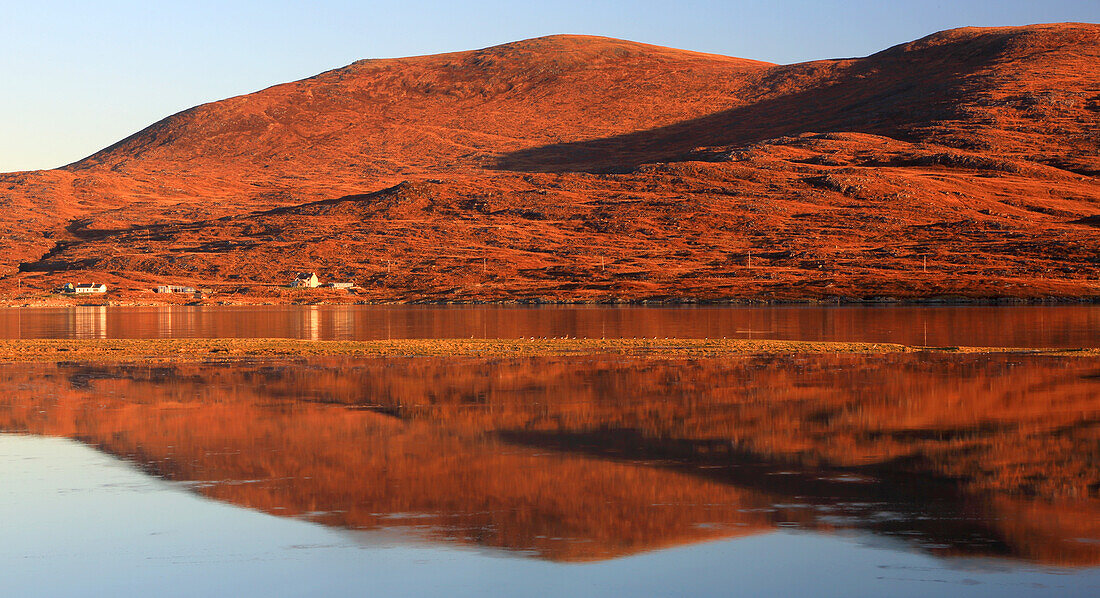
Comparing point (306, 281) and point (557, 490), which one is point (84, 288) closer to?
point (306, 281)

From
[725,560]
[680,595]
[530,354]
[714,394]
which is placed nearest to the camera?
[680,595]

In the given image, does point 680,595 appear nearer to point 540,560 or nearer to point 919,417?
point 540,560

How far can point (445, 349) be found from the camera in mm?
44594

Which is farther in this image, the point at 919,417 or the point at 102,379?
the point at 102,379

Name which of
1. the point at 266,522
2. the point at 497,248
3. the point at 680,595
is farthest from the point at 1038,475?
the point at 497,248

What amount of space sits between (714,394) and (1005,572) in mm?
16403

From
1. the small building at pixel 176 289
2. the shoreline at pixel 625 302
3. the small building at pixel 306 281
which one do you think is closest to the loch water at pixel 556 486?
the shoreline at pixel 625 302

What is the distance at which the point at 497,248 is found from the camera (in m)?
198

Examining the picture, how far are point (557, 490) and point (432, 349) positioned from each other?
95.8ft

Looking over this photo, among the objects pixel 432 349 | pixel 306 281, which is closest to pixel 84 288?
pixel 306 281

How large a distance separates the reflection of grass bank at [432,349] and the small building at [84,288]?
131053mm

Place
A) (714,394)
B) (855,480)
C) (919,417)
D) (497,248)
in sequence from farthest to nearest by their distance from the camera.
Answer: (497,248), (714,394), (919,417), (855,480)

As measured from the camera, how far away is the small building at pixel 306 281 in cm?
17275

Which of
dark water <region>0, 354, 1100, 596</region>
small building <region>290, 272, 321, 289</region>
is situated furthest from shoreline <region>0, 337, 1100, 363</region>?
small building <region>290, 272, 321, 289</region>
